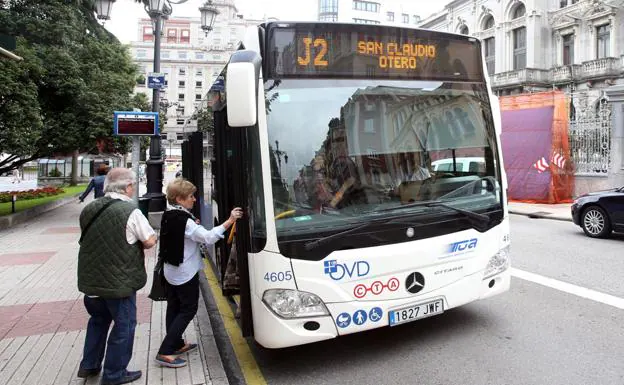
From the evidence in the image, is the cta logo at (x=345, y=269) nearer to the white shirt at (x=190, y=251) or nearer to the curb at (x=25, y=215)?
the white shirt at (x=190, y=251)

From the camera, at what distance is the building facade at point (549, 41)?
39.0m

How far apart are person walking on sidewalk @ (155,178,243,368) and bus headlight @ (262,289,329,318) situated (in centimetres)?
67

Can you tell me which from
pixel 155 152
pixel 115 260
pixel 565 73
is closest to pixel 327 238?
pixel 115 260

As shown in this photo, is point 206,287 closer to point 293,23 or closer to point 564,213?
point 293,23

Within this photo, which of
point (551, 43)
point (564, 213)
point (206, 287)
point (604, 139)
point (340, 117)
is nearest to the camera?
point (340, 117)

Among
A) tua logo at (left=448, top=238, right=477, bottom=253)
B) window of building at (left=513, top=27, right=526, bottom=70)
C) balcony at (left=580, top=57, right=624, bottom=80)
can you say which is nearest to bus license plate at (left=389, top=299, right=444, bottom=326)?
tua logo at (left=448, top=238, right=477, bottom=253)

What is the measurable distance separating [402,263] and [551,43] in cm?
4876

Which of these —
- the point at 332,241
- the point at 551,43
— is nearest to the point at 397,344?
the point at 332,241

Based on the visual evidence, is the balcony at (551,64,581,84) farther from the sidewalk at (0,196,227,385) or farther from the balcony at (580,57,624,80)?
the sidewalk at (0,196,227,385)

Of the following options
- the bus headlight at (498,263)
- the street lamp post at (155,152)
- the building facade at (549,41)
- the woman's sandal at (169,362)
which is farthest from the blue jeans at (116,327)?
the building facade at (549,41)

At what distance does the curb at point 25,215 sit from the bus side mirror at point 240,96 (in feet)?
37.3

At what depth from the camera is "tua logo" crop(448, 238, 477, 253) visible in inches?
155

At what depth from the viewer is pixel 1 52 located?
14.3ft

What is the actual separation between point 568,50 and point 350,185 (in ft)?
160
